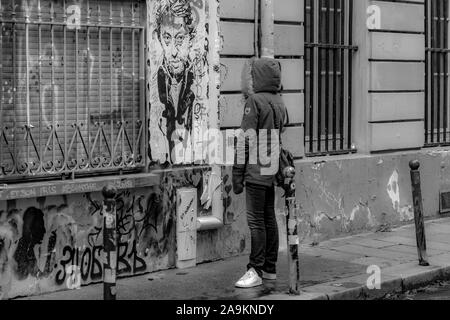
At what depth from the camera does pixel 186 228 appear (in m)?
8.98

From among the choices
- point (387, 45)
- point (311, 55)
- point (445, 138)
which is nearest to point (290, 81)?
point (311, 55)

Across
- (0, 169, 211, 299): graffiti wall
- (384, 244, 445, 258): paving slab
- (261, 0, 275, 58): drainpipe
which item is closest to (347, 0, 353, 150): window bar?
(384, 244, 445, 258): paving slab

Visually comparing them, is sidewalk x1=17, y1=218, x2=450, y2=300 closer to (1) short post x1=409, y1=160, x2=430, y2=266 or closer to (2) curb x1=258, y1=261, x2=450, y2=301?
(2) curb x1=258, y1=261, x2=450, y2=301

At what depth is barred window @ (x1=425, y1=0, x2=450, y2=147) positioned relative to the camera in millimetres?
12562

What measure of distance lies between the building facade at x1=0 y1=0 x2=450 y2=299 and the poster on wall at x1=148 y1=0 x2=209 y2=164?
1 cm

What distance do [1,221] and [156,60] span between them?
7.77ft

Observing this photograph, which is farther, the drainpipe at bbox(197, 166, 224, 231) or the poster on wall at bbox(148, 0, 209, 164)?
the drainpipe at bbox(197, 166, 224, 231)

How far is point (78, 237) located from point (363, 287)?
8.86 ft

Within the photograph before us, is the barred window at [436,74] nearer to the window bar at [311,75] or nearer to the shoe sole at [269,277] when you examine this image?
the window bar at [311,75]

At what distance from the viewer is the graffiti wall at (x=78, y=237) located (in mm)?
7605

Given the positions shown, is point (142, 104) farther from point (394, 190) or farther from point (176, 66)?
point (394, 190)

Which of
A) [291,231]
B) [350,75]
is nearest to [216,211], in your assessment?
[291,231]
